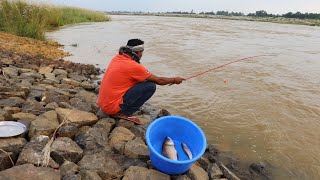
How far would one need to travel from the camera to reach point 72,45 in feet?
40.8

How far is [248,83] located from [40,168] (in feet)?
19.9

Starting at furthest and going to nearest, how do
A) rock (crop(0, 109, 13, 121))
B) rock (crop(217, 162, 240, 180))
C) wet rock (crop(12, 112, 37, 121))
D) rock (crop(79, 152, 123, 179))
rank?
wet rock (crop(12, 112, 37, 121)), rock (crop(0, 109, 13, 121)), rock (crop(217, 162, 240, 180)), rock (crop(79, 152, 123, 179))

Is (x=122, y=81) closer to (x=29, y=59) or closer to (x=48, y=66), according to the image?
(x=48, y=66)

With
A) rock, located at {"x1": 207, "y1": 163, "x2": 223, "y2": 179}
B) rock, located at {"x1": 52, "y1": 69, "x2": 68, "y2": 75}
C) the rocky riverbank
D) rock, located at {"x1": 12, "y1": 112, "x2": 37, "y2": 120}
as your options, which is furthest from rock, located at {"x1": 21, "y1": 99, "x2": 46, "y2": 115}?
rock, located at {"x1": 52, "y1": 69, "x2": 68, "y2": 75}

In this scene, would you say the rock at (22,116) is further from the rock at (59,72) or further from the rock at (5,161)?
the rock at (59,72)

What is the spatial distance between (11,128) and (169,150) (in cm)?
175

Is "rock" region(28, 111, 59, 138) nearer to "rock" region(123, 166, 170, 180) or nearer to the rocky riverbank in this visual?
the rocky riverbank

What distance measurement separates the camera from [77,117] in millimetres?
3977

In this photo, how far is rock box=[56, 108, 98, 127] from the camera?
3860mm

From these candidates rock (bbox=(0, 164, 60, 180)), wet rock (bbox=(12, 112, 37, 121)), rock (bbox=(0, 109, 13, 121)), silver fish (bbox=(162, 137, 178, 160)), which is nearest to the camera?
rock (bbox=(0, 164, 60, 180))

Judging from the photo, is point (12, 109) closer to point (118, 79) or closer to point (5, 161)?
point (5, 161)

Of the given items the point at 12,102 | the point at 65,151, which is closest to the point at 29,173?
the point at 65,151

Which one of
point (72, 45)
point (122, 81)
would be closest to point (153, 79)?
point (122, 81)

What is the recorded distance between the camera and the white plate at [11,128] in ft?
10.6
